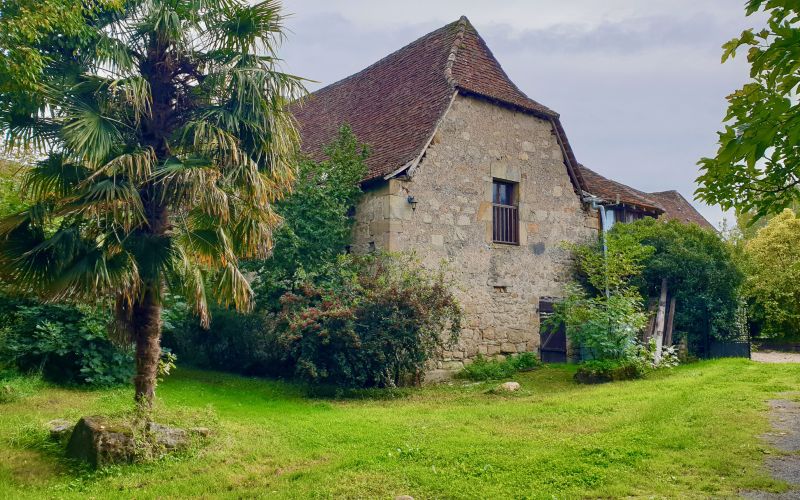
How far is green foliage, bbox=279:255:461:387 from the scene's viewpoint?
410 inches

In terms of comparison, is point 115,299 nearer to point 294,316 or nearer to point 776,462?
point 294,316

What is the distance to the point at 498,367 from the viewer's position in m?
12.7

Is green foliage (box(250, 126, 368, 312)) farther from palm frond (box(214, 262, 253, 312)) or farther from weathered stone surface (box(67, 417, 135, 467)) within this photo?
weathered stone surface (box(67, 417, 135, 467))

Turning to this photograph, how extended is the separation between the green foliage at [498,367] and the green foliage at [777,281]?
33.4ft

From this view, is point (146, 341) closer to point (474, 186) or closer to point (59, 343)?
point (59, 343)

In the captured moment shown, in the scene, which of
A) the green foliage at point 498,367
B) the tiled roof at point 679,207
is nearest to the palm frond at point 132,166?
the green foliage at point 498,367

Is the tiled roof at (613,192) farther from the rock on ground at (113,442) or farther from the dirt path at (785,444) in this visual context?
the rock on ground at (113,442)

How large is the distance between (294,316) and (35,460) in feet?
15.1

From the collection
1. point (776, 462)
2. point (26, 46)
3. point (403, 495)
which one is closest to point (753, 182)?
point (776, 462)

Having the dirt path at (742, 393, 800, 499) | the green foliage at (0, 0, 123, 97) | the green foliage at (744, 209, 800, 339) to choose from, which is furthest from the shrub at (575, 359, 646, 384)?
the green foliage at (744, 209, 800, 339)

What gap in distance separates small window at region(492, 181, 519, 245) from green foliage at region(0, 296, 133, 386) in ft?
26.5

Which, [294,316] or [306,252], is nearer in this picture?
[294,316]

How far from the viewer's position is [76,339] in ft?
34.1

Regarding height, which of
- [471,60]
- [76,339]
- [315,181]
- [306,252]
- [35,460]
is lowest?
[35,460]
